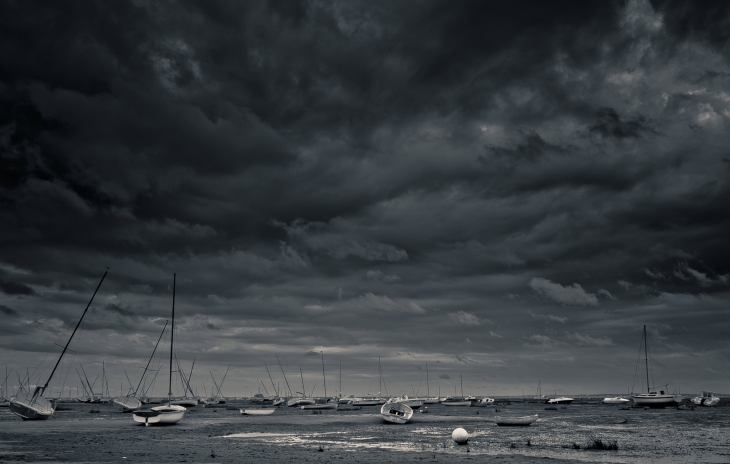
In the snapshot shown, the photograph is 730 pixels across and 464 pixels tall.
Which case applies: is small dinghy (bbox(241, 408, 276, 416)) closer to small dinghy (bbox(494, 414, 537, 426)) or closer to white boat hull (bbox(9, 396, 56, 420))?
white boat hull (bbox(9, 396, 56, 420))

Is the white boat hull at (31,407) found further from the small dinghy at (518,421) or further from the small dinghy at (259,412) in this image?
the small dinghy at (518,421)

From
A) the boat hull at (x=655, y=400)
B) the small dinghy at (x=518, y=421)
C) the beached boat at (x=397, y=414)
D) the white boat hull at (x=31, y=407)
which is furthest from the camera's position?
the boat hull at (x=655, y=400)

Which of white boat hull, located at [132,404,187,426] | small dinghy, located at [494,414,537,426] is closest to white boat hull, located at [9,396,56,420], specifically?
white boat hull, located at [132,404,187,426]

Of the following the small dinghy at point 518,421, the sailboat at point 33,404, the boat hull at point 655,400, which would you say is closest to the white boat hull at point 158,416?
the sailboat at point 33,404

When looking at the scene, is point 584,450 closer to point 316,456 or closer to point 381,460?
point 381,460

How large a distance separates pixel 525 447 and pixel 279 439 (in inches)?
1023

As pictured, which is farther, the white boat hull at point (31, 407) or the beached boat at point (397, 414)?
the white boat hull at point (31, 407)

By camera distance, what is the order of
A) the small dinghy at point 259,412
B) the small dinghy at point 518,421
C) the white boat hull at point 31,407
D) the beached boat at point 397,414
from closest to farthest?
1. the small dinghy at point 518,421
2. the beached boat at point 397,414
3. the white boat hull at point 31,407
4. the small dinghy at point 259,412

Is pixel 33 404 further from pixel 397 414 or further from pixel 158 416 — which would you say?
pixel 397 414

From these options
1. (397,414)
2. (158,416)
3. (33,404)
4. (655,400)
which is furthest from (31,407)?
(655,400)

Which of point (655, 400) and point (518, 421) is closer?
point (518, 421)

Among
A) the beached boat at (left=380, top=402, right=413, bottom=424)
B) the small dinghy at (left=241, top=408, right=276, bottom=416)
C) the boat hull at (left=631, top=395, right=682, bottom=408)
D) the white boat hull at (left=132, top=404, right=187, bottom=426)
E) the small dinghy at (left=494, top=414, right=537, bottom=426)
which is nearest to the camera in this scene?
the white boat hull at (left=132, top=404, right=187, bottom=426)

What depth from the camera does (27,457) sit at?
42562mm

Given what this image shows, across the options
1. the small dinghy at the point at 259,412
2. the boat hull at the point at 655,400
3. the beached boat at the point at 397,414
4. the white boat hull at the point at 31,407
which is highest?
the white boat hull at the point at 31,407
